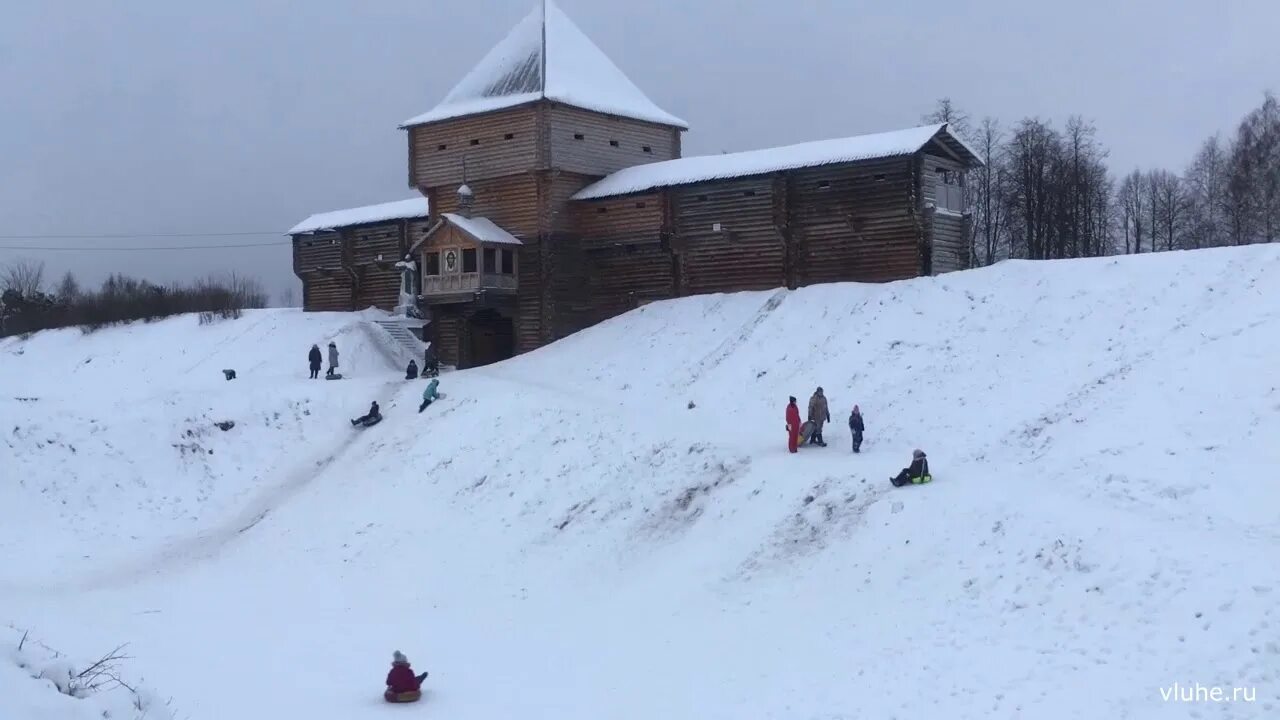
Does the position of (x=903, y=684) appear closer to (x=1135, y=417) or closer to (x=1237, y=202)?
(x=1135, y=417)

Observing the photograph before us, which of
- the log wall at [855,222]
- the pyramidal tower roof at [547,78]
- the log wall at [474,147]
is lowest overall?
the log wall at [855,222]

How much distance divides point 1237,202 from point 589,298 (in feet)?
88.0

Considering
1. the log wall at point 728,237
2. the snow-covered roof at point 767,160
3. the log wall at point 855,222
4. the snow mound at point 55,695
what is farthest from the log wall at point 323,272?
the snow mound at point 55,695

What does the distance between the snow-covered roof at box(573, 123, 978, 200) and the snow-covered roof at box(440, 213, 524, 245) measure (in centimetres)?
291

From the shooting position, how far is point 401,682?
16406 millimetres

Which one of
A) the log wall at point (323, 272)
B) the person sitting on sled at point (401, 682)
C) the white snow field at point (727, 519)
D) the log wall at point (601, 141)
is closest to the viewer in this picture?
the white snow field at point (727, 519)

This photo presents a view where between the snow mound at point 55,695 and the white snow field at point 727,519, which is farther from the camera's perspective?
the white snow field at point 727,519

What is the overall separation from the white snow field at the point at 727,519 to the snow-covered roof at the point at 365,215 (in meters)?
12.9

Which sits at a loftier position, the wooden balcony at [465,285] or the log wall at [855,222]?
the log wall at [855,222]

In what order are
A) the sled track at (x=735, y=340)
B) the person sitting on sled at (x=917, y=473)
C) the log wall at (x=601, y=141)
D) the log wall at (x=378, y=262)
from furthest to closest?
the log wall at (x=378, y=262), the log wall at (x=601, y=141), the sled track at (x=735, y=340), the person sitting on sled at (x=917, y=473)

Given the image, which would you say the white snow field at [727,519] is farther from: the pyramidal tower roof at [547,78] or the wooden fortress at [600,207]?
the pyramidal tower roof at [547,78]

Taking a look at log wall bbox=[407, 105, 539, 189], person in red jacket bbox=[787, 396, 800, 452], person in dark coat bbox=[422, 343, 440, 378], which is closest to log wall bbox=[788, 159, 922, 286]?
log wall bbox=[407, 105, 539, 189]

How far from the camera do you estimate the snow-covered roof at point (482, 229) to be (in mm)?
39266

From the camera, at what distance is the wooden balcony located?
39531 mm
